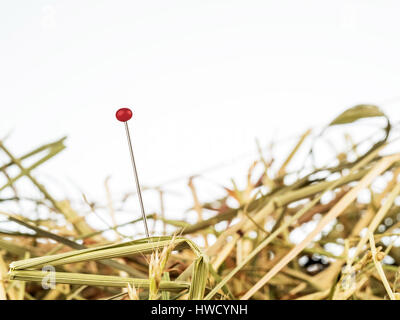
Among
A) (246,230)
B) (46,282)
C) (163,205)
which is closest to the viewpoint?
(46,282)

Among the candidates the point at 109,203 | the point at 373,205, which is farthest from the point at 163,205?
the point at 373,205

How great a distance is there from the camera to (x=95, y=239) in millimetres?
367

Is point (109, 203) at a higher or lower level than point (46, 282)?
higher

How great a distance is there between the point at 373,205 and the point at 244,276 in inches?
4.4

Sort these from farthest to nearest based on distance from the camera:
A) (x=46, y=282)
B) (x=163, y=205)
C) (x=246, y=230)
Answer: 1. (x=163, y=205)
2. (x=246, y=230)
3. (x=46, y=282)

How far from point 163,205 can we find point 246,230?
12 centimetres

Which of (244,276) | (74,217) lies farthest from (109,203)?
(244,276)

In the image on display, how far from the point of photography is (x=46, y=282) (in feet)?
0.55

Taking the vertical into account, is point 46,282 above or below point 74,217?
below

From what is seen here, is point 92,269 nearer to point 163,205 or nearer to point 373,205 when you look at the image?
point 163,205
